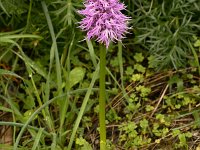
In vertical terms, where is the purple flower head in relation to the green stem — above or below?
above

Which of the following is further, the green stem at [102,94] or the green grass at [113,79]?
the green grass at [113,79]

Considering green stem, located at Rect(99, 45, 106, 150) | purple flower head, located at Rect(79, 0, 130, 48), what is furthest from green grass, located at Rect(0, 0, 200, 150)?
purple flower head, located at Rect(79, 0, 130, 48)

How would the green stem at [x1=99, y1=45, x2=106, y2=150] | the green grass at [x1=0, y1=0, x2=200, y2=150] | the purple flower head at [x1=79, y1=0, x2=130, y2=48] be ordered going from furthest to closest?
the green grass at [x1=0, y1=0, x2=200, y2=150] → the green stem at [x1=99, y1=45, x2=106, y2=150] → the purple flower head at [x1=79, y1=0, x2=130, y2=48]

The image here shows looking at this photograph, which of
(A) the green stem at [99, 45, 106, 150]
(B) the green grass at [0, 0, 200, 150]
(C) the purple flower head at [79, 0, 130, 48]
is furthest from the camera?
(B) the green grass at [0, 0, 200, 150]

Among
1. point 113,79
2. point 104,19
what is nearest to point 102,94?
point 104,19

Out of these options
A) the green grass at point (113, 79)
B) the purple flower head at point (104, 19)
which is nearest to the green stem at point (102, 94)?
the purple flower head at point (104, 19)

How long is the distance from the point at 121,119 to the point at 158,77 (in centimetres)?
37

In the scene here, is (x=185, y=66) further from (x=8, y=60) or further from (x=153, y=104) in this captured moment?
(x=8, y=60)

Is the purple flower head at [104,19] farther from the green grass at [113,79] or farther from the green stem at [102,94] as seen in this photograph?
the green grass at [113,79]

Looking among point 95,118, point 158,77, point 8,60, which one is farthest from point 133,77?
point 8,60

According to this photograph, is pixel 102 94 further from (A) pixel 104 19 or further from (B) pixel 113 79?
(B) pixel 113 79

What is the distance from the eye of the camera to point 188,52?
2.87 m

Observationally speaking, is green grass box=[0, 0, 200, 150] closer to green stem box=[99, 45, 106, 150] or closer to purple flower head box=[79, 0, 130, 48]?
green stem box=[99, 45, 106, 150]

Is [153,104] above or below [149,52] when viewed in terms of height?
below
